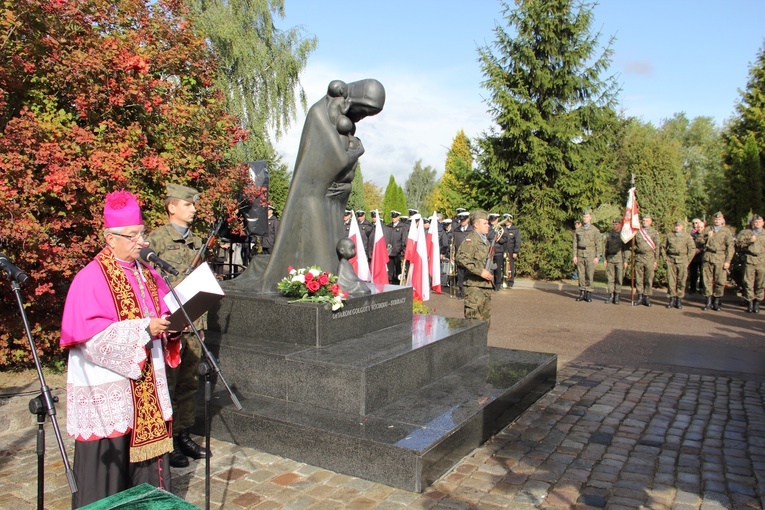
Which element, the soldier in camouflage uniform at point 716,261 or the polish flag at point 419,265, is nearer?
the polish flag at point 419,265

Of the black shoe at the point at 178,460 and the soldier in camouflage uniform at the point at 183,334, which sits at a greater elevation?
the soldier in camouflage uniform at the point at 183,334

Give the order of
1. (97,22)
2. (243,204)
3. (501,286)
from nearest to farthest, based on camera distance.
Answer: (97,22) → (243,204) → (501,286)

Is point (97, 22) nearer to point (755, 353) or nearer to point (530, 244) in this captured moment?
point (755, 353)

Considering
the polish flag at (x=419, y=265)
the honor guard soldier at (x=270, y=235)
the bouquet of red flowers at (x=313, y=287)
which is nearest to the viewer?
the bouquet of red flowers at (x=313, y=287)

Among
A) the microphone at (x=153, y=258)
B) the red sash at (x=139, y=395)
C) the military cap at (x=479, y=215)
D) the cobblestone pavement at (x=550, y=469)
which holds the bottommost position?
the cobblestone pavement at (x=550, y=469)

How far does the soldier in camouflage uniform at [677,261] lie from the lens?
1329 centimetres

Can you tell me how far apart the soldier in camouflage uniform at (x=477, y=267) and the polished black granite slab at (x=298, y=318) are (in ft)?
4.66

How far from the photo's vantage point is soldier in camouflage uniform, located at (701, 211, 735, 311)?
13078 mm

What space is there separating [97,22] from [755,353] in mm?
9961

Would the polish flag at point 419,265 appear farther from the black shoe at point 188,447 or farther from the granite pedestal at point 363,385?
the black shoe at point 188,447

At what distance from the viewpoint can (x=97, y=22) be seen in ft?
23.5

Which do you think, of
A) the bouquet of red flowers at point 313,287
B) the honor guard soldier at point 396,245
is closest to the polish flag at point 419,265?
the honor guard soldier at point 396,245

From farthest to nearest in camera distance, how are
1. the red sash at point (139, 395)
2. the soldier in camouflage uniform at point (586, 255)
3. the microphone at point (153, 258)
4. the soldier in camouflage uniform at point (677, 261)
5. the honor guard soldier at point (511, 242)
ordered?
1. the honor guard soldier at point (511, 242)
2. the soldier in camouflage uniform at point (586, 255)
3. the soldier in camouflage uniform at point (677, 261)
4. the microphone at point (153, 258)
5. the red sash at point (139, 395)

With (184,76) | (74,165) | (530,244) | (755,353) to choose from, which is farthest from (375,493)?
(530,244)
